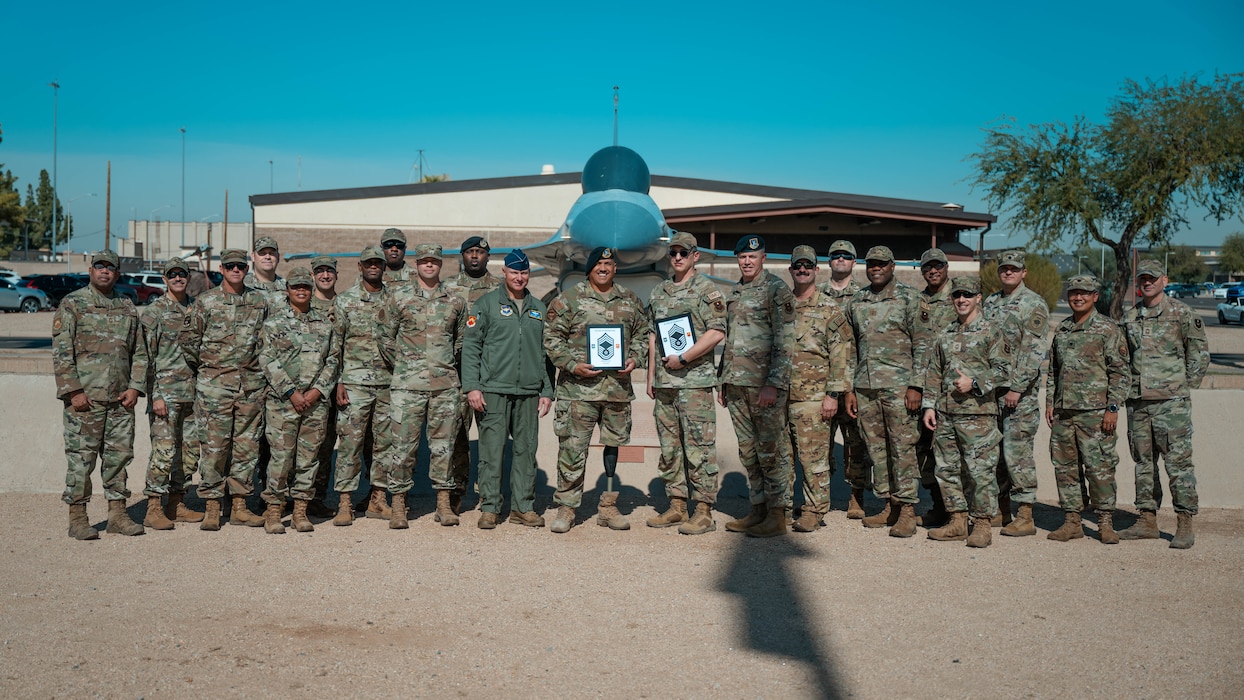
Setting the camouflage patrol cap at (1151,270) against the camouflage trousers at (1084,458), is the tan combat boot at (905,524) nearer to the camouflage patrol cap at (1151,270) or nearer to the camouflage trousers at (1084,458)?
the camouflage trousers at (1084,458)

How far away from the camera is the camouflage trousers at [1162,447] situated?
6621 millimetres

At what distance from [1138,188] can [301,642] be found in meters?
28.7

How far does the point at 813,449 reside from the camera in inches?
279

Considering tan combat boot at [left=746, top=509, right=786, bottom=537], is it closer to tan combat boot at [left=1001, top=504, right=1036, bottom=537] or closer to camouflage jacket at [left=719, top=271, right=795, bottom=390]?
camouflage jacket at [left=719, top=271, right=795, bottom=390]

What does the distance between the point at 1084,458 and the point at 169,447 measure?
6816 millimetres

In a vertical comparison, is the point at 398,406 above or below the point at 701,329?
below

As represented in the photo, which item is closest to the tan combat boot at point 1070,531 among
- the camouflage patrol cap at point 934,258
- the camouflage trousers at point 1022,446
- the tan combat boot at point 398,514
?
the camouflage trousers at point 1022,446

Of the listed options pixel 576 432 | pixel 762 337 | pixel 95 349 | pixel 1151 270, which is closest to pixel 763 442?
pixel 762 337

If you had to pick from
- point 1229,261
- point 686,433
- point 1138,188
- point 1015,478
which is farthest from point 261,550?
point 1229,261

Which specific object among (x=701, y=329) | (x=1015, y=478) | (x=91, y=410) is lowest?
(x=1015, y=478)

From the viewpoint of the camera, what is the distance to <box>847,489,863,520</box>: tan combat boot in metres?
7.54

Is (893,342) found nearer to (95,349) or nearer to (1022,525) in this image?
(1022,525)

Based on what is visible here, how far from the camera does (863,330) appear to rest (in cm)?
711

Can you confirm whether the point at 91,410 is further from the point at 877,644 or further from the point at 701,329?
the point at 877,644
